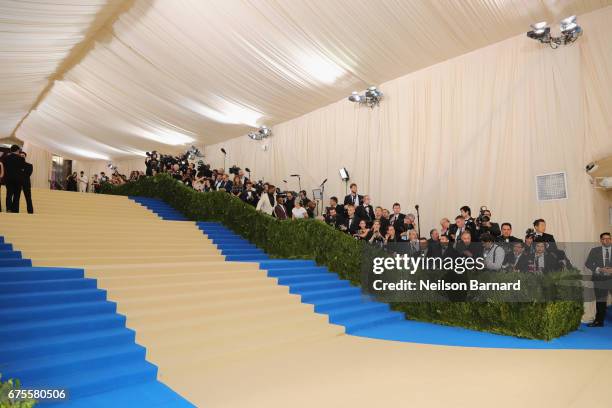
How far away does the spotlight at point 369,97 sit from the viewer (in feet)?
35.2

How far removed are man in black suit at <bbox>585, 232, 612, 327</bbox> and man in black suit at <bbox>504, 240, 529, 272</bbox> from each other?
4.18 feet

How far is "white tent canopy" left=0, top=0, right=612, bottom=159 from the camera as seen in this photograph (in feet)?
26.5

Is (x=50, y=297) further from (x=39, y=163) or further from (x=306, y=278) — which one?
(x=39, y=163)

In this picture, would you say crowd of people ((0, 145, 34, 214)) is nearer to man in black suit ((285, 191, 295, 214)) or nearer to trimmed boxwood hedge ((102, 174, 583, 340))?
trimmed boxwood hedge ((102, 174, 583, 340))

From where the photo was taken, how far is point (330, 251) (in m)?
8.34

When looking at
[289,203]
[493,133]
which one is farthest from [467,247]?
[289,203]

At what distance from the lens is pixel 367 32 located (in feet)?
28.7

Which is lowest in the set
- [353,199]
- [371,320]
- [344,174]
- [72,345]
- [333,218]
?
[371,320]

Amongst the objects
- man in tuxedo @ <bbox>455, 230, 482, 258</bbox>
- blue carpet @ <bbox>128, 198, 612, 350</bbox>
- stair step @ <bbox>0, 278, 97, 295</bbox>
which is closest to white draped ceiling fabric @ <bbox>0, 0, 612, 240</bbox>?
man in tuxedo @ <bbox>455, 230, 482, 258</bbox>

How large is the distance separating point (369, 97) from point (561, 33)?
4.36 metres

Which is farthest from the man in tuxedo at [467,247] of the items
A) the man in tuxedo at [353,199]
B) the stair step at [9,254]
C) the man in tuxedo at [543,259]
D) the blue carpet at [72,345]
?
the stair step at [9,254]

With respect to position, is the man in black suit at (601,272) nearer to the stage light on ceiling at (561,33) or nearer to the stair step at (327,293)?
the stage light on ceiling at (561,33)

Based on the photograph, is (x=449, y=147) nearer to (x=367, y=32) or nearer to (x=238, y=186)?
(x=367, y=32)

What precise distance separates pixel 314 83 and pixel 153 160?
693cm
